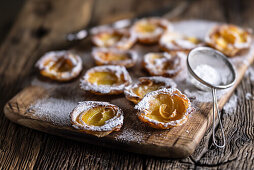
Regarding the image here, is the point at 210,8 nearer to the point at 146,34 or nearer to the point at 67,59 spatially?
the point at 146,34

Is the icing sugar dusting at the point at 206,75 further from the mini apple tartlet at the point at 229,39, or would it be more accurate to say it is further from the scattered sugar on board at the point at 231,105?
the mini apple tartlet at the point at 229,39

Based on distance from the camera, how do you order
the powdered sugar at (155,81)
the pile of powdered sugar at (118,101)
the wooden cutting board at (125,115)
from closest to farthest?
the wooden cutting board at (125,115), the pile of powdered sugar at (118,101), the powdered sugar at (155,81)

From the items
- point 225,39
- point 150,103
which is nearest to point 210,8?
point 225,39

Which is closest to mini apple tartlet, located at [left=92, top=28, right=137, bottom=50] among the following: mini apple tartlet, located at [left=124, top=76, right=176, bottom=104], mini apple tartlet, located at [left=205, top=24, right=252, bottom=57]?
mini apple tartlet, located at [left=124, top=76, right=176, bottom=104]

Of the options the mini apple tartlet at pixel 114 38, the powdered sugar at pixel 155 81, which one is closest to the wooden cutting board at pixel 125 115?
the powdered sugar at pixel 155 81

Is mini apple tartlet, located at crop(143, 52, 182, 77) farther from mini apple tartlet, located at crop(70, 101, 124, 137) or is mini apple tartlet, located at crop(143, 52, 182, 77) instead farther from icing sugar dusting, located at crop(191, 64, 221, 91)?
mini apple tartlet, located at crop(70, 101, 124, 137)

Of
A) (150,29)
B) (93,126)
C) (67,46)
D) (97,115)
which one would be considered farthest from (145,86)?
(67,46)
